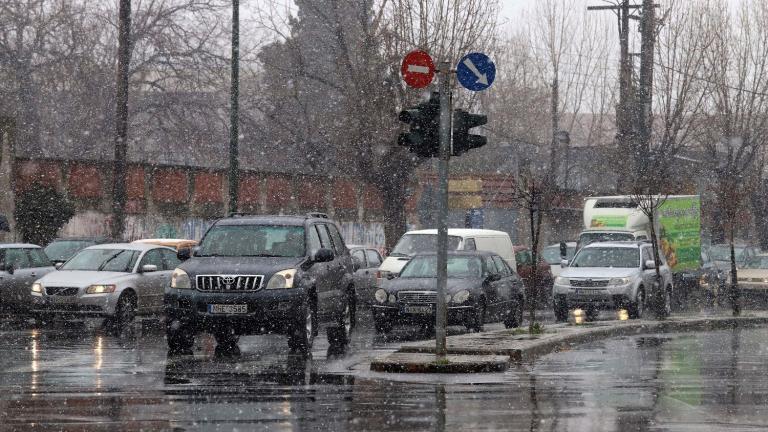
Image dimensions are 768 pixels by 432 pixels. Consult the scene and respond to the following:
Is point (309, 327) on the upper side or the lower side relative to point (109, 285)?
lower

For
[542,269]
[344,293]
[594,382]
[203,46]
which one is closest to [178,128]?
[203,46]

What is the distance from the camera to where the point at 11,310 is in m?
25.2

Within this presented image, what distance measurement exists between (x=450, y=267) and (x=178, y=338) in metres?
7.68

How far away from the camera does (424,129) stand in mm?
15648

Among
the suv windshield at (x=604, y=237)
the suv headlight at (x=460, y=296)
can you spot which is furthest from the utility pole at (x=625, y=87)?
the suv headlight at (x=460, y=296)

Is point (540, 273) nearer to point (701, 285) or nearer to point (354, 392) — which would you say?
point (701, 285)

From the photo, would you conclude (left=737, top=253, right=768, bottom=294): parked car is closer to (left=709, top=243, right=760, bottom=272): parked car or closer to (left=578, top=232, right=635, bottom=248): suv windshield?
(left=709, top=243, right=760, bottom=272): parked car

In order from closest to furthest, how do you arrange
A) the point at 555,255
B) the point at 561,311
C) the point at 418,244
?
the point at 561,311 < the point at 418,244 < the point at 555,255

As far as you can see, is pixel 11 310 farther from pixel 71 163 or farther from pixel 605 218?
pixel 605 218

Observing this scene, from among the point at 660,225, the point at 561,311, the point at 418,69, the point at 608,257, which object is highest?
the point at 418,69

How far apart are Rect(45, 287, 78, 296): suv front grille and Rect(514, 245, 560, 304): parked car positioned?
1532 centimetres

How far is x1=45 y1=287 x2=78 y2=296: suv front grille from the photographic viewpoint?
22938 mm

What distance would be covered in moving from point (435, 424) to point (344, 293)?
1001 cm

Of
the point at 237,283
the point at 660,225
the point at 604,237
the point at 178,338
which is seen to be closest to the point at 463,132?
the point at 237,283
